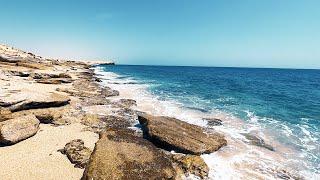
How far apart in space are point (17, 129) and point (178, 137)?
8.67 meters

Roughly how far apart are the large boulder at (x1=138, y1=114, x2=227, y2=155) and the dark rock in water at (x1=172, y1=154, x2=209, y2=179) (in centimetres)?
148

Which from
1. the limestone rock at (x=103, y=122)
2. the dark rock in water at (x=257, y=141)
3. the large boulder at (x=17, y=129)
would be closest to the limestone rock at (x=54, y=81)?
the limestone rock at (x=103, y=122)

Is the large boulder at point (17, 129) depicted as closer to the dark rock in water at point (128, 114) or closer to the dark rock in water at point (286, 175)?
the dark rock in water at point (128, 114)

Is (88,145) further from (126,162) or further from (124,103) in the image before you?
(124,103)

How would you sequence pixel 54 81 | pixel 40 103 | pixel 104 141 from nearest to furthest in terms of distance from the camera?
pixel 104 141, pixel 40 103, pixel 54 81

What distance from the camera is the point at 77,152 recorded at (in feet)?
45.0

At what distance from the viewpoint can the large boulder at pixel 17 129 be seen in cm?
1444

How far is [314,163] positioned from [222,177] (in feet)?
22.8

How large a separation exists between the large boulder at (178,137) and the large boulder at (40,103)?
7692mm

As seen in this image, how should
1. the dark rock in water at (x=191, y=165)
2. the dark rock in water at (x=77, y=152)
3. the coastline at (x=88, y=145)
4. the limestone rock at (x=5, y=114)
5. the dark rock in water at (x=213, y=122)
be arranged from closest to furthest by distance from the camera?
the coastline at (x=88, y=145) < the dark rock in water at (x=191, y=165) < the dark rock in water at (x=77, y=152) < the limestone rock at (x=5, y=114) < the dark rock in water at (x=213, y=122)

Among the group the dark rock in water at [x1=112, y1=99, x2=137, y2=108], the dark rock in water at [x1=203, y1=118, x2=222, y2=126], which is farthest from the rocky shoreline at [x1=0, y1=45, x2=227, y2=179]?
the dark rock in water at [x1=203, y1=118, x2=222, y2=126]

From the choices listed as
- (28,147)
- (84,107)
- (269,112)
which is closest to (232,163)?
(28,147)

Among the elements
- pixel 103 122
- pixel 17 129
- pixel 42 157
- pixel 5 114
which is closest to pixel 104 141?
pixel 42 157

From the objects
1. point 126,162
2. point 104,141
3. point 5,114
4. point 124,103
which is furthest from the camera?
point 124,103
